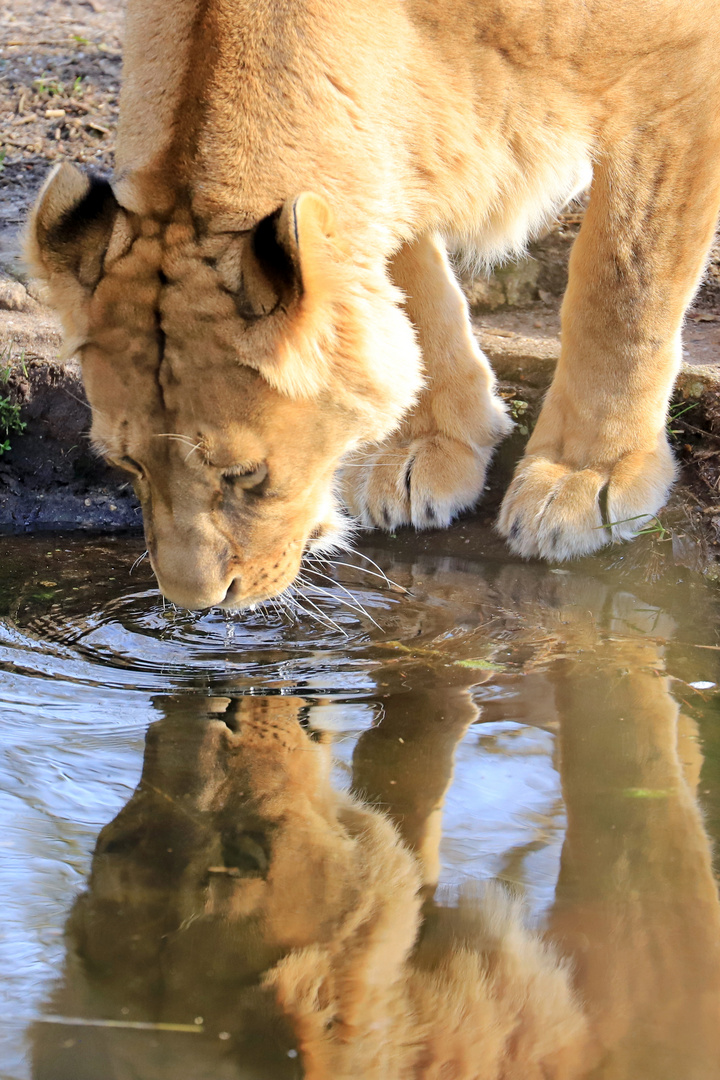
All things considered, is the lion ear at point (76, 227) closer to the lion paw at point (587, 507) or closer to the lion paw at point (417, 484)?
the lion paw at point (417, 484)

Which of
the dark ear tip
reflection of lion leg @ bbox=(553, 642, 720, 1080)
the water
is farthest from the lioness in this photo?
reflection of lion leg @ bbox=(553, 642, 720, 1080)

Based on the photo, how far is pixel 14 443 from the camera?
3.82m

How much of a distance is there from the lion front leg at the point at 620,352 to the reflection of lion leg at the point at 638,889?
2.79 feet

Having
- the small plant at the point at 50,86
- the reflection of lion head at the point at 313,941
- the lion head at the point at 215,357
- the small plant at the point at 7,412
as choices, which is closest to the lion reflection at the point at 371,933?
the reflection of lion head at the point at 313,941

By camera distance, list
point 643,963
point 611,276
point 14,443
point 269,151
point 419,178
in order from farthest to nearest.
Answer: point 14,443
point 611,276
point 419,178
point 269,151
point 643,963

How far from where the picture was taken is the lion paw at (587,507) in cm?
313

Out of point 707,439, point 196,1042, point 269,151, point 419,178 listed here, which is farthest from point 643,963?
point 707,439

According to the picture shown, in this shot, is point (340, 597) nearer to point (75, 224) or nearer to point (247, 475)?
point (247, 475)

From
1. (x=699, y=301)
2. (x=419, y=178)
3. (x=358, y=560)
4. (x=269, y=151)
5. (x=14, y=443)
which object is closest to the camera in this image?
(x=269, y=151)

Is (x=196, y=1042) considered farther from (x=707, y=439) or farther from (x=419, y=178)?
(x=707, y=439)

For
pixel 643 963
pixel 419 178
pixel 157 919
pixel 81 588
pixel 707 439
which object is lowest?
pixel 81 588

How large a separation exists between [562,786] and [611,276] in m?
1.51

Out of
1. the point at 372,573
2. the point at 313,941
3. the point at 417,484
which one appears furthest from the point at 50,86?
the point at 313,941

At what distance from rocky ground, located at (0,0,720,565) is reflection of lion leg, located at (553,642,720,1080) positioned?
1029 millimetres
